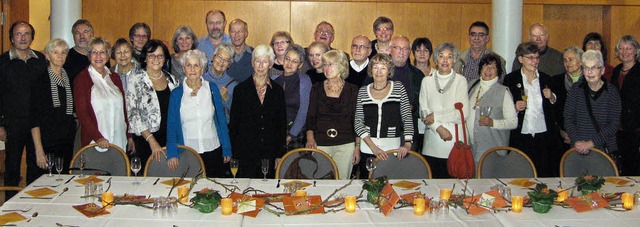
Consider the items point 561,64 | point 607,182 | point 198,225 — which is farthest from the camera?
point 561,64

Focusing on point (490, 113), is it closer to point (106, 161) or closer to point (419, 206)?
point (419, 206)

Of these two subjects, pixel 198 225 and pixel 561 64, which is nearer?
pixel 198 225

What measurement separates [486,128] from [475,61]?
113 centimetres

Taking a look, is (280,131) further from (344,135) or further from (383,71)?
(383,71)

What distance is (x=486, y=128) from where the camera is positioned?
5.98 m

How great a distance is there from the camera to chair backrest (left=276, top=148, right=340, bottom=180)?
5090 millimetres

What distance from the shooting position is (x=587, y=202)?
3.90 metres

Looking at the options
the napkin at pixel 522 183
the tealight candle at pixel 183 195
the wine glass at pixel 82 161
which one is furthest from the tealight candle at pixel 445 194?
the wine glass at pixel 82 161

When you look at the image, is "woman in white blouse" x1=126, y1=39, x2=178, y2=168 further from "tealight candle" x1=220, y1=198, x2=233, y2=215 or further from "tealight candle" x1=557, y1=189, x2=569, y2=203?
"tealight candle" x1=557, y1=189, x2=569, y2=203

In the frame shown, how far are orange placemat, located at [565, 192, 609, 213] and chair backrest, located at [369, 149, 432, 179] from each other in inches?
51.3

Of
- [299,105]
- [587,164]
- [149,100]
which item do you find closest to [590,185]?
[587,164]

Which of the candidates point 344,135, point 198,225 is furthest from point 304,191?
point 344,135

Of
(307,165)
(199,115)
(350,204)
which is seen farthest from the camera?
(199,115)

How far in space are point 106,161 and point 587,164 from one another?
332 cm
